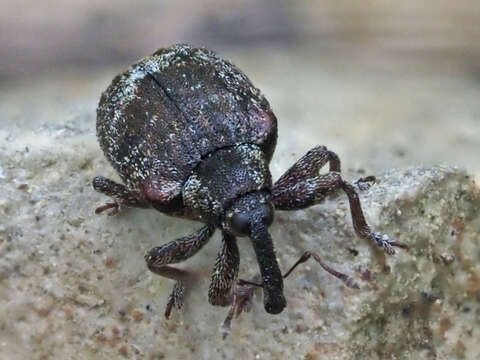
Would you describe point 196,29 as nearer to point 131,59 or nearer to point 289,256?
point 131,59

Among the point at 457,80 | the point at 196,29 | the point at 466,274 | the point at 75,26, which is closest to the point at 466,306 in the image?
the point at 466,274

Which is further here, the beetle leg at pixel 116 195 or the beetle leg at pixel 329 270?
the beetle leg at pixel 116 195

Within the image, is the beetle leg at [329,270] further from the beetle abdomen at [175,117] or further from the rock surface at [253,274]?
the beetle abdomen at [175,117]

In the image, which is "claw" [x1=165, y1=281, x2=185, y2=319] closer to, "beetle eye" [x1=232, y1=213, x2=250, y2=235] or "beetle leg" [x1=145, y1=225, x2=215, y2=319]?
"beetle leg" [x1=145, y1=225, x2=215, y2=319]

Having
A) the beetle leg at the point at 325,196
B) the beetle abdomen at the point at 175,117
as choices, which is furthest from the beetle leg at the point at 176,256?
the beetle leg at the point at 325,196

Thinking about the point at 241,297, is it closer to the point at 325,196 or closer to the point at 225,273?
the point at 225,273

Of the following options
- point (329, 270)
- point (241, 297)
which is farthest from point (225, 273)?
point (329, 270)
